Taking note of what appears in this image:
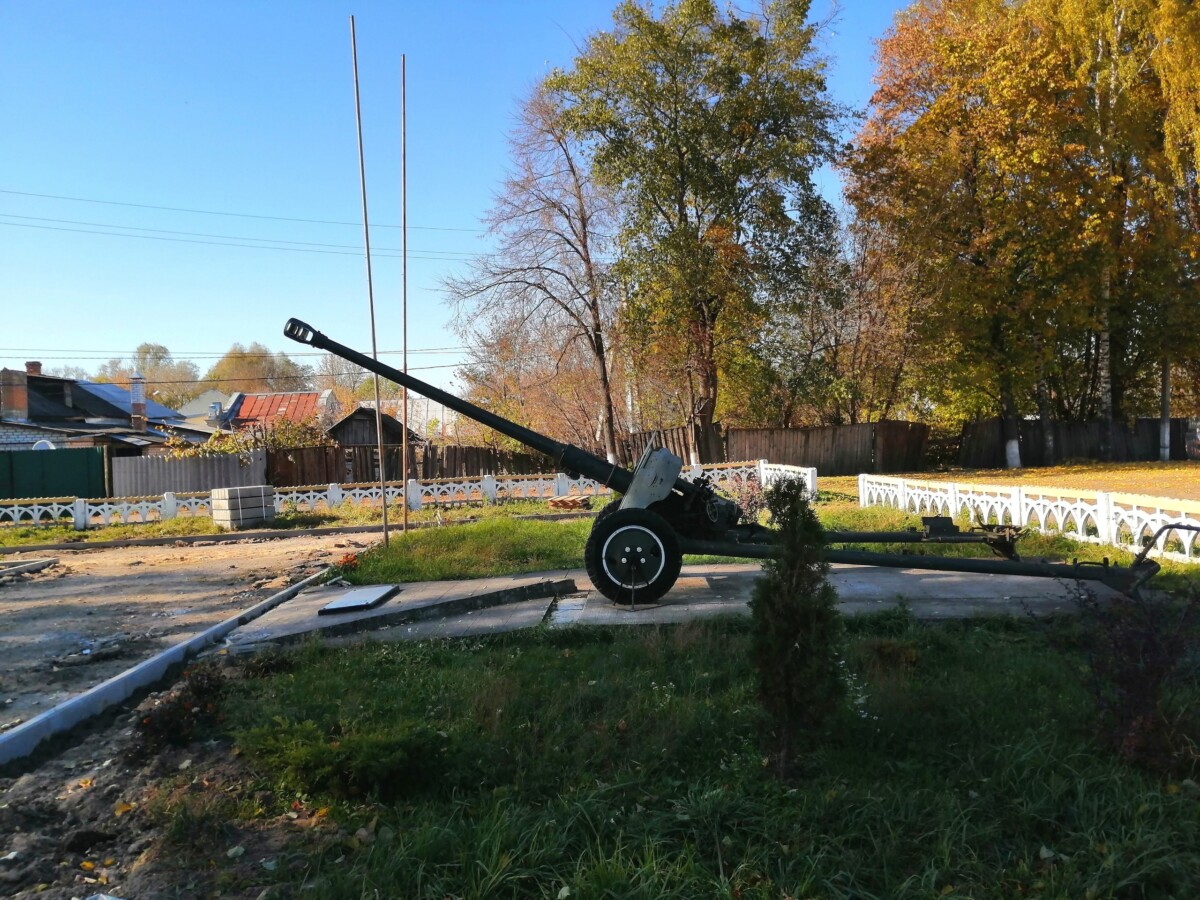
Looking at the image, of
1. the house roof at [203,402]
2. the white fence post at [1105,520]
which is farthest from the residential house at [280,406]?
the white fence post at [1105,520]

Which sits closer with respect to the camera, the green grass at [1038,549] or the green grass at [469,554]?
the green grass at [1038,549]

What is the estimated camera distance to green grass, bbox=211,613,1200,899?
3.18 metres

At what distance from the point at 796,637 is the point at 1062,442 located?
32.3m

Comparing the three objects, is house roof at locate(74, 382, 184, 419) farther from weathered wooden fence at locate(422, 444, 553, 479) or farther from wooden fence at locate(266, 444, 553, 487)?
weathered wooden fence at locate(422, 444, 553, 479)

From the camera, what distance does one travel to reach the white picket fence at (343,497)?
21.7 m

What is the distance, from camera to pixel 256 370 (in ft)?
261

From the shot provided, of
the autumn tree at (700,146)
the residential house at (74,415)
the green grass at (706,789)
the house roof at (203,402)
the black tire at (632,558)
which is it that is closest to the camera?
the green grass at (706,789)

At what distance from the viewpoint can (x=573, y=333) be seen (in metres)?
26.9

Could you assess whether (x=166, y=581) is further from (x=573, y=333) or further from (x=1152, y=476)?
(x=1152, y=476)

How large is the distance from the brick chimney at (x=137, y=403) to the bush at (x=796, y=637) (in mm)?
42297

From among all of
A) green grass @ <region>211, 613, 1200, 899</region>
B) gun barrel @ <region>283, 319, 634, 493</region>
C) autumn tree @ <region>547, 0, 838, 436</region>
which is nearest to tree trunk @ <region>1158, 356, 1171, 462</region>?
autumn tree @ <region>547, 0, 838, 436</region>

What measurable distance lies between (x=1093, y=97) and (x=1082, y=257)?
5.47 m

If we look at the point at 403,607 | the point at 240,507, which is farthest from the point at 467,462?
the point at 403,607

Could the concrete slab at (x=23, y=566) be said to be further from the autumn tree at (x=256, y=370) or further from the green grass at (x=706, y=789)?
the autumn tree at (x=256, y=370)
